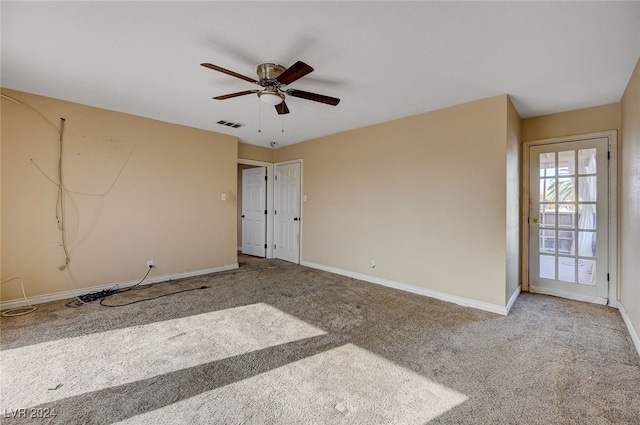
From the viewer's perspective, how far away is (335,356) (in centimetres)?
220

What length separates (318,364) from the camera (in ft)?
6.85

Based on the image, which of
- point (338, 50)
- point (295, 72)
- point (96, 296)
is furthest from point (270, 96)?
point (96, 296)

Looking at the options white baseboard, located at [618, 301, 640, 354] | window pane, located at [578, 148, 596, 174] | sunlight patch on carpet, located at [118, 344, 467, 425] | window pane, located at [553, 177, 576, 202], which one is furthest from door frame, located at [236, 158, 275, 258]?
white baseboard, located at [618, 301, 640, 354]

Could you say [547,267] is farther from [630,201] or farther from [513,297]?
[630,201]

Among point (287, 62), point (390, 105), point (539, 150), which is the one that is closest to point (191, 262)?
point (287, 62)

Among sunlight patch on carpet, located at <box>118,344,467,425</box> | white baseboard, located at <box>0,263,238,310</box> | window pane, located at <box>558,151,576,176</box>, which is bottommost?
sunlight patch on carpet, located at <box>118,344,467,425</box>

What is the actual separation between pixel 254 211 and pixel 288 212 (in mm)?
1046

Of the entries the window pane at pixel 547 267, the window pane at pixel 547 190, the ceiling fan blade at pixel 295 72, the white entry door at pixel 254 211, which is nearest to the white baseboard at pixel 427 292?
the window pane at pixel 547 267

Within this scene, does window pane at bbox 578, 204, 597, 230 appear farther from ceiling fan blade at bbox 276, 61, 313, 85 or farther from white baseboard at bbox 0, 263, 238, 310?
white baseboard at bbox 0, 263, 238, 310

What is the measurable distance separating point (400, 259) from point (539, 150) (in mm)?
2451

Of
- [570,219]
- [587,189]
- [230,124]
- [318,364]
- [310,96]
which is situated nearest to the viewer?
[318,364]

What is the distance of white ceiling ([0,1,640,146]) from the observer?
1.83 m

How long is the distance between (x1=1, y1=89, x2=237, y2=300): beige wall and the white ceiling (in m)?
0.50

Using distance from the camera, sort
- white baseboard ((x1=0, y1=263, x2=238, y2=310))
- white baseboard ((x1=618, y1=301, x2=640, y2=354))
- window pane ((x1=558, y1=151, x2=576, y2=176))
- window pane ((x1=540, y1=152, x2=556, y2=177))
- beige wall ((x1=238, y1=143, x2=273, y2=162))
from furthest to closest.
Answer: beige wall ((x1=238, y1=143, x2=273, y2=162))
window pane ((x1=540, y1=152, x2=556, y2=177))
window pane ((x1=558, y1=151, x2=576, y2=176))
white baseboard ((x1=0, y1=263, x2=238, y2=310))
white baseboard ((x1=618, y1=301, x2=640, y2=354))
